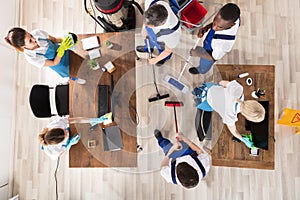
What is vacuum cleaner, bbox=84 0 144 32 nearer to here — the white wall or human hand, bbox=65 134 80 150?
the white wall

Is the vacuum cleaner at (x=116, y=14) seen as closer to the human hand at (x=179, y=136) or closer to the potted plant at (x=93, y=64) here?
the potted plant at (x=93, y=64)

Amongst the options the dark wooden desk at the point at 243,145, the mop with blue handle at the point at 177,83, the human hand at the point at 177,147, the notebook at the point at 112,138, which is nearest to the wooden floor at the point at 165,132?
the mop with blue handle at the point at 177,83

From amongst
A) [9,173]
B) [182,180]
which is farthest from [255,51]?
[9,173]

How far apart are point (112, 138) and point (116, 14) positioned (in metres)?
1.18

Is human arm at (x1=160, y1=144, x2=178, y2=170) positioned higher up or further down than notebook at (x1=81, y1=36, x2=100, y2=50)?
further down

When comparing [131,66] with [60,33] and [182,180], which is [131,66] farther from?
[60,33]

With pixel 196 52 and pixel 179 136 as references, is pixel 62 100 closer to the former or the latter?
pixel 179 136

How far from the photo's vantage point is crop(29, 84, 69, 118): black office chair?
2640mm

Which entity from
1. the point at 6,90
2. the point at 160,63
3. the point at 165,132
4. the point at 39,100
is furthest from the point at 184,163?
the point at 6,90

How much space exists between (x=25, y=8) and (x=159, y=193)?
2.72 m

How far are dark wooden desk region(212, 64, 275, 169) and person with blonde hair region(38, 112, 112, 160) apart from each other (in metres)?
1.05

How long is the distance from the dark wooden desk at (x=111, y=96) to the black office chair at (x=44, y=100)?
1.32 ft

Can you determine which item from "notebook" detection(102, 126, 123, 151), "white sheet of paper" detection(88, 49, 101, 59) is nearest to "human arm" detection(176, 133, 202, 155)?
"notebook" detection(102, 126, 123, 151)

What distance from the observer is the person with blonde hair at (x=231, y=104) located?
7.23 feet
